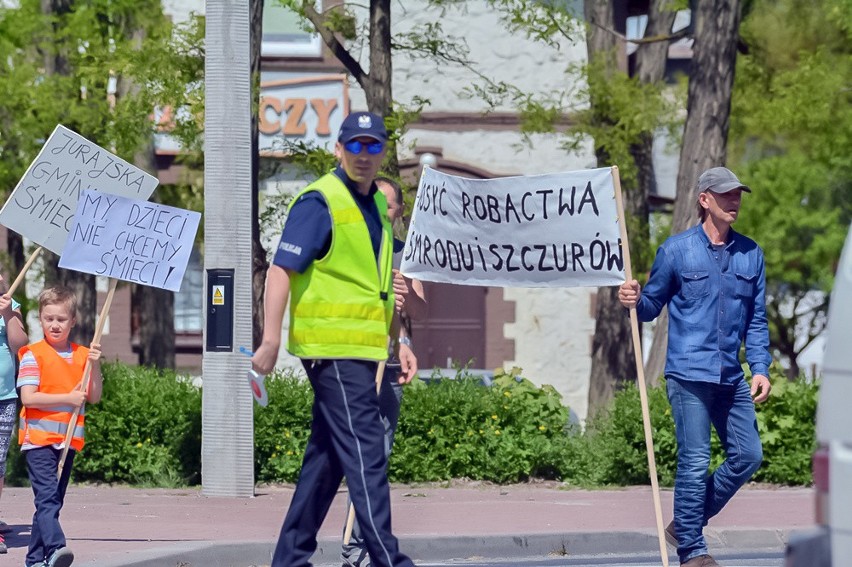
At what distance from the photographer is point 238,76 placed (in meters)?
12.5

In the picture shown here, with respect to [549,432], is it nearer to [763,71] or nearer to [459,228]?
[459,228]

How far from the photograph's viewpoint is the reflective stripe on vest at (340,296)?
6.70 meters

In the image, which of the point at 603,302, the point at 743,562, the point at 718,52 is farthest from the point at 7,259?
the point at 743,562

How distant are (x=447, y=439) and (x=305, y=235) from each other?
7043mm

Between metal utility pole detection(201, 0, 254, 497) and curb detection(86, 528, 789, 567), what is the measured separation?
3111mm

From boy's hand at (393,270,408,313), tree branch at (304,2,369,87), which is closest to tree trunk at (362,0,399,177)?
tree branch at (304,2,369,87)

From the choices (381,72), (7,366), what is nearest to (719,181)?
(7,366)

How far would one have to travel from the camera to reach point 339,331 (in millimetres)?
6695

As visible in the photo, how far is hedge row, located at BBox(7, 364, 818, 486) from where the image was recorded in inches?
524


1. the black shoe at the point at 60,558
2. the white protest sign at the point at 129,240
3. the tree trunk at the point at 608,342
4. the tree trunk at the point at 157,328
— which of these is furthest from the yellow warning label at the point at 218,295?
the tree trunk at the point at 157,328

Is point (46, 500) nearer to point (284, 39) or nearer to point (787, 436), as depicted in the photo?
point (787, 436)

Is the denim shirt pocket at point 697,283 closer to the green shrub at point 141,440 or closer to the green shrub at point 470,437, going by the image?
the green shrub at point 470,437

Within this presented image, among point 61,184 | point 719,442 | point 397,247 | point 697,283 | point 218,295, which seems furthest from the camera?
point 719,442

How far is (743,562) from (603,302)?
8.39 meters
